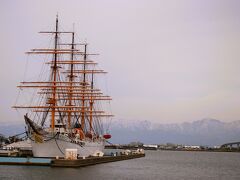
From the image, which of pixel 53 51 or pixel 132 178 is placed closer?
pixel 132 178

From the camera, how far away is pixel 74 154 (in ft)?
212

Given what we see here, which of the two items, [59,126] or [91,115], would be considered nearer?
[59,126]

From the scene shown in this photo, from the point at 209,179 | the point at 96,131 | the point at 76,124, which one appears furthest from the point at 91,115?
the point at 209,179

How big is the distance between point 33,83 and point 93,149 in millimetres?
23122

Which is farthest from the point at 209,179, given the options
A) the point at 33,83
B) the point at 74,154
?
the point at 33,83

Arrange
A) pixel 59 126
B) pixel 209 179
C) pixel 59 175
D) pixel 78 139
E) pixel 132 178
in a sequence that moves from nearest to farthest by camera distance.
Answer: pixel 59 175, pixel 132 178, pixel 209 179, pixel 59 126, pixel 78 139

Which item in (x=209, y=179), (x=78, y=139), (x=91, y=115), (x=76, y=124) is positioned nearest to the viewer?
(x=209, y=179)

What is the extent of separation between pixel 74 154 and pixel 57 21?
2317 centimetres

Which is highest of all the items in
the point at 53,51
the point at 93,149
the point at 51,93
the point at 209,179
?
the point at 53,51

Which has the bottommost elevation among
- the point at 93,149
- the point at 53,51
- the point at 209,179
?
the point at 209,179

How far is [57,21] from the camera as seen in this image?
77.3m

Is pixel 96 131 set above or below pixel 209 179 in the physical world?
above

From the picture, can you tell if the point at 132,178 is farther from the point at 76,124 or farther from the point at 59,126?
the point at 76,124

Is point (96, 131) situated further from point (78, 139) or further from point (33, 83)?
point (33, 83)
